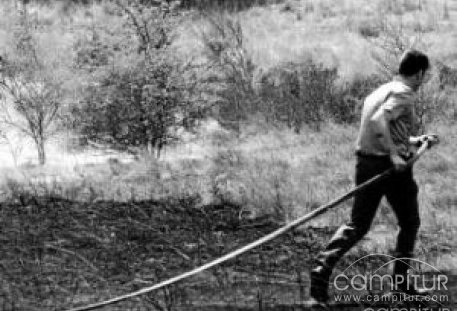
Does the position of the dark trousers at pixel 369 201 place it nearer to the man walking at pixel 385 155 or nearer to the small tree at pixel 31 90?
the man walking at pixel 385 155

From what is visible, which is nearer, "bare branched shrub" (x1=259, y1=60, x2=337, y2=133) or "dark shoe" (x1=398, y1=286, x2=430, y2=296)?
"dark shoe" (x1=398, y1=286, x2=430, y2=296)

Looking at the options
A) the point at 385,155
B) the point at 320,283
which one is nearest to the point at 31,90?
the point at 320,283

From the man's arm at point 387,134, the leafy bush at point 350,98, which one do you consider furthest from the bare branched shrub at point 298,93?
the man's arm at point 387,134

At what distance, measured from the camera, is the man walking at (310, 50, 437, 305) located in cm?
464

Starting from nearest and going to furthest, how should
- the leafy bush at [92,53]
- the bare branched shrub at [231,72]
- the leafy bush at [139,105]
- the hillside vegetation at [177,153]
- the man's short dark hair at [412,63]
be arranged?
the man's short dark hair at [412,63] < the hillside vegetation at [177,153] < the leafy bush at [139,105] < the leafy bush at [92,53] < the bare branched shrub at [231,72]

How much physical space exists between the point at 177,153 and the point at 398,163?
7.86 meters

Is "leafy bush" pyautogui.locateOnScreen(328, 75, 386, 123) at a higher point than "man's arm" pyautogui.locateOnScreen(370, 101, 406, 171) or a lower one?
lower

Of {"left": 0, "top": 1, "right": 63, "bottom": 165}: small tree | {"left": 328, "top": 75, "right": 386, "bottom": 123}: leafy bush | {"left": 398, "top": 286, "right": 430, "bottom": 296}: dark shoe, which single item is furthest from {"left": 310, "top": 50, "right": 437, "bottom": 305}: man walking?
{"left": 328, "top": 75, "right": 386, "bottom": 123}: leafy bush

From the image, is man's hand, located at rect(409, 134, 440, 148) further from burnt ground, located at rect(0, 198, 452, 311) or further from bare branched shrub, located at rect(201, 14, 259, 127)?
bare branched shrub, located at rect(201, 14, 259, 127)

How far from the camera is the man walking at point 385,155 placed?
183 inches

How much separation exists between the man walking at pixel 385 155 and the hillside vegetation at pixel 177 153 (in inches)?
23.3

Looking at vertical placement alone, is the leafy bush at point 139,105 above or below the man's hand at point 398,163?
below

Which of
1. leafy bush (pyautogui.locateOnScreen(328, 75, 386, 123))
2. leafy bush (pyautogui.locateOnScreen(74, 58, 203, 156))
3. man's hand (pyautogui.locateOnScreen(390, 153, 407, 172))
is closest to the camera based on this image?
man's hand (pyautogui.locateOnScreen(390, 153, 407, 172))

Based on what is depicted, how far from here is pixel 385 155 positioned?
471cm
